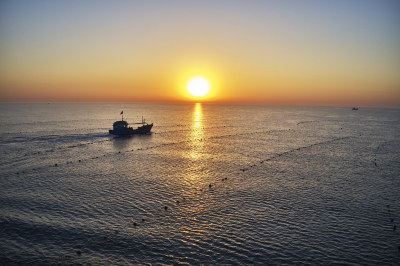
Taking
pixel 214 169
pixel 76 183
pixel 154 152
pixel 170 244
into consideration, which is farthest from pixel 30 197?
pixel 154 152

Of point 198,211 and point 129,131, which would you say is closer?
point 198,211

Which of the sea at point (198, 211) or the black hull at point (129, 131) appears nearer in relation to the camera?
the sea at point (198, 211)

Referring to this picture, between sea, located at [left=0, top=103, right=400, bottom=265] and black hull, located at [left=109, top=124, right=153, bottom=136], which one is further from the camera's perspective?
black hull, located at [left=109, top=124, right=153, bottom=136]

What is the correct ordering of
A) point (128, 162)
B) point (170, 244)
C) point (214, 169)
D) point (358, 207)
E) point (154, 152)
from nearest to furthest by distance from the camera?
1. point (170, 244)
2. point (358, 207)
3. point (214, 169)
4. point (128, 162)
5. point (154, 152)

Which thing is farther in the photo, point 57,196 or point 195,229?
point 57,196

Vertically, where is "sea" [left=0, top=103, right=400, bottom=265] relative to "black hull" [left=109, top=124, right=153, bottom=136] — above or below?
below

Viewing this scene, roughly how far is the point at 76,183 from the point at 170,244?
25609 millimetres

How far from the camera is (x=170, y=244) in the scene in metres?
25.4

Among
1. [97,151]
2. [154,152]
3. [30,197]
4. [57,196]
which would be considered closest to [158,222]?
[57,196]

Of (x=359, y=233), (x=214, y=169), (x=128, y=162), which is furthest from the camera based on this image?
(x=128, y=162)

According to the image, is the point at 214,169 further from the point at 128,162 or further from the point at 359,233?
the point at 359,233

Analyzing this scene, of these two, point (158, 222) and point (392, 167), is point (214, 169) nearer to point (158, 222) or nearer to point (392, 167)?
point (158, 222)

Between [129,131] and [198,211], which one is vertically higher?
[129,131]

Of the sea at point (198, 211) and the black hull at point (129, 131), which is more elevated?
the black hull at point (129, 131)
